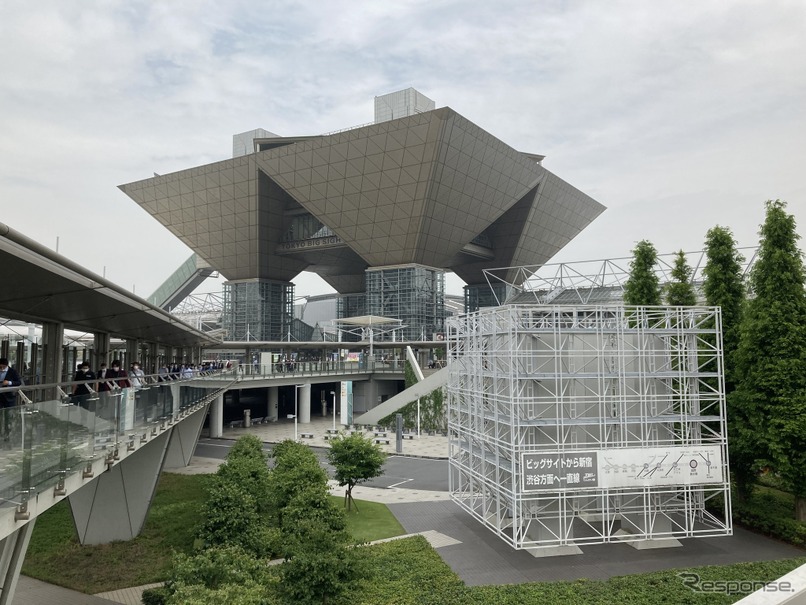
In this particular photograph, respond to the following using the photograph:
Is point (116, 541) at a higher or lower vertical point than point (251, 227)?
lower

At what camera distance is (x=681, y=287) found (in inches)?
1090

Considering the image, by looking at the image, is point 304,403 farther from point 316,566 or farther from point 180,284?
point 316,566

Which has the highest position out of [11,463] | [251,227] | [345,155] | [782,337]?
[345,155]

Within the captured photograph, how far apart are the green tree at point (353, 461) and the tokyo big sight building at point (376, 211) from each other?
31.1 metres

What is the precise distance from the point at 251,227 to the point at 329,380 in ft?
71.3

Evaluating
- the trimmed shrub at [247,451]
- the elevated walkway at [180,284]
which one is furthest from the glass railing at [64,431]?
the elevated walkway at [180,284]

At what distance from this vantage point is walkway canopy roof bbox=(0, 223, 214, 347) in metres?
8.48

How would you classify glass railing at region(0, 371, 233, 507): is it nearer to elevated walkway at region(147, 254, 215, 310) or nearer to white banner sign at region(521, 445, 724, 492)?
white banner sign at region(521, 445, 724, 492)

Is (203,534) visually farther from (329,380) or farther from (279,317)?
(279,317)

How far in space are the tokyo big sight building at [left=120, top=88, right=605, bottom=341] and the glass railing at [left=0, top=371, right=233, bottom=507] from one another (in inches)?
1688

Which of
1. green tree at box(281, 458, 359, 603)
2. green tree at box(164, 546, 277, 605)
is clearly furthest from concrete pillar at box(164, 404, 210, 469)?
green tree at box(164, 546, 277, 605)

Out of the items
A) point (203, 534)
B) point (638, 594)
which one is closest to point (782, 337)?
point (638, 594)

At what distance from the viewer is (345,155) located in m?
59.2

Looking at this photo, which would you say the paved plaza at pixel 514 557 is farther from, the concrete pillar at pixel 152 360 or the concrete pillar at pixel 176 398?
the concrete pillar at pixel 152 360
